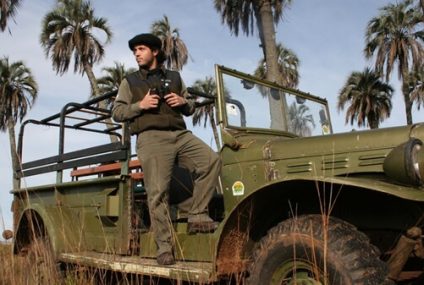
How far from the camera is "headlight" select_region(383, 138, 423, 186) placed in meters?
2.73

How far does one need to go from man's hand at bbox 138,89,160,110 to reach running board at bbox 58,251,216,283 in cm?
118

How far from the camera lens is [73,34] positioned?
24.8 metres

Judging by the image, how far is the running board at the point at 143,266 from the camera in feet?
10.7

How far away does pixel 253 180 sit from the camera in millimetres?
3857

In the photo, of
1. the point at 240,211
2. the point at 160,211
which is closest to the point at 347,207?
the point at 240,211

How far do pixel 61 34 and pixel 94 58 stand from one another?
6.55 feet

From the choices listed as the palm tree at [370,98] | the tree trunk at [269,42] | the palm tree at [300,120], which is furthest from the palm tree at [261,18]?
the palm tree at [370,98]

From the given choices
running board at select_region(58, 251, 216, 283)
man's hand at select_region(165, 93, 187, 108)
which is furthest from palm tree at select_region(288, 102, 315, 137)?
running board at select_region(58, 251, 216, 283)

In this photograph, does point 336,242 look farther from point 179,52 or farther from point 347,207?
point 179,52

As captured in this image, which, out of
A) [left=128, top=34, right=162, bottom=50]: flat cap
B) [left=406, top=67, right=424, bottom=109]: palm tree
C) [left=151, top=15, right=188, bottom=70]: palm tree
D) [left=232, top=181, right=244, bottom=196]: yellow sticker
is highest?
[left=151, top=15, right=188, bottom=70]: palm tree

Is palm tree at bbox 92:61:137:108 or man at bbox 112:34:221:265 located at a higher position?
palm tree at bbox 92:61:137:108

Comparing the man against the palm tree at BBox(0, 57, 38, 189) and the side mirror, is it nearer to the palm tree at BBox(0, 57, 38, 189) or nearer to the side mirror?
the side mirror

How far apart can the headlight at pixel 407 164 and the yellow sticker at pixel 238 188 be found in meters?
1.33

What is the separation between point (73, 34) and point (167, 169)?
74.3 feet
